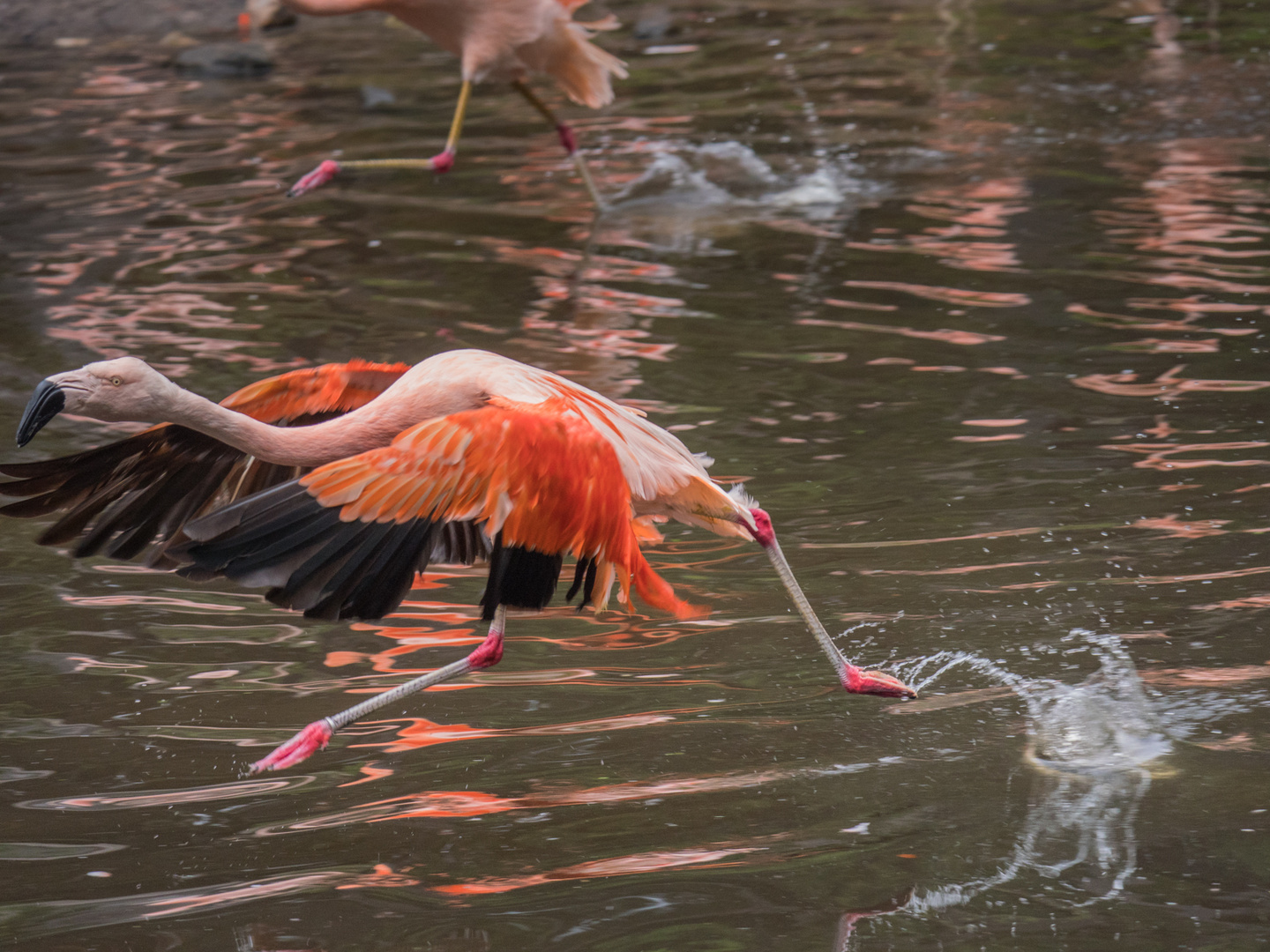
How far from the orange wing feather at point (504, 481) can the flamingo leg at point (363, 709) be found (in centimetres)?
37

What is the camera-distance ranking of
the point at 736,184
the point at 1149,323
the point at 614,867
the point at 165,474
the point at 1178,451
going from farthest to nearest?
the point at 736,184 < the point at 1149,323 < the point at 1178,451 < the point at 165,474 < the point at 614,867

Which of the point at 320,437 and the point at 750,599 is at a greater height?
the point at 320,437

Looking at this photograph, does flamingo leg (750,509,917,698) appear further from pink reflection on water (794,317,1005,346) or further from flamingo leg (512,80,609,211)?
flamingo leg (512,80,609,211)

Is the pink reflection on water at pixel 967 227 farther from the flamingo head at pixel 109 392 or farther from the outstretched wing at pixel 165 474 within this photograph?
Answer: the flamingo head at pixel 109 392

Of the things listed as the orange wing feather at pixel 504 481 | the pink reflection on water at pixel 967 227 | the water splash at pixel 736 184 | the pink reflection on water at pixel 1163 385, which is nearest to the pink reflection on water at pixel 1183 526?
the pink reflection on water at pixel 1163 385

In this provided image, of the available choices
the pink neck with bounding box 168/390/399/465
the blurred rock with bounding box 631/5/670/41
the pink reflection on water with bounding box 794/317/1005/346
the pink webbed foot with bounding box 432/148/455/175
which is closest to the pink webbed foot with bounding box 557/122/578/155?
the pink webbed foot with bounding box 432/148/455/175

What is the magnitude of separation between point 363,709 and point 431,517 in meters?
0.61

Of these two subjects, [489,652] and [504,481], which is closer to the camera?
[504,481]

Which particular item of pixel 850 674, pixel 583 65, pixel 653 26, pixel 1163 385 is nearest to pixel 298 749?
pixel 850 674

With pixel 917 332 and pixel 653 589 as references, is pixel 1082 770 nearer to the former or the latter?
A: pixel 653 589

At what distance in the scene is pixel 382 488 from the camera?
361cm

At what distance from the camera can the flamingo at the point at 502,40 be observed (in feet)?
29.8

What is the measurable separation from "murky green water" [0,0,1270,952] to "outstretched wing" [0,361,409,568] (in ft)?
1.61

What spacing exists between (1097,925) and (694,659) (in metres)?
1.70
